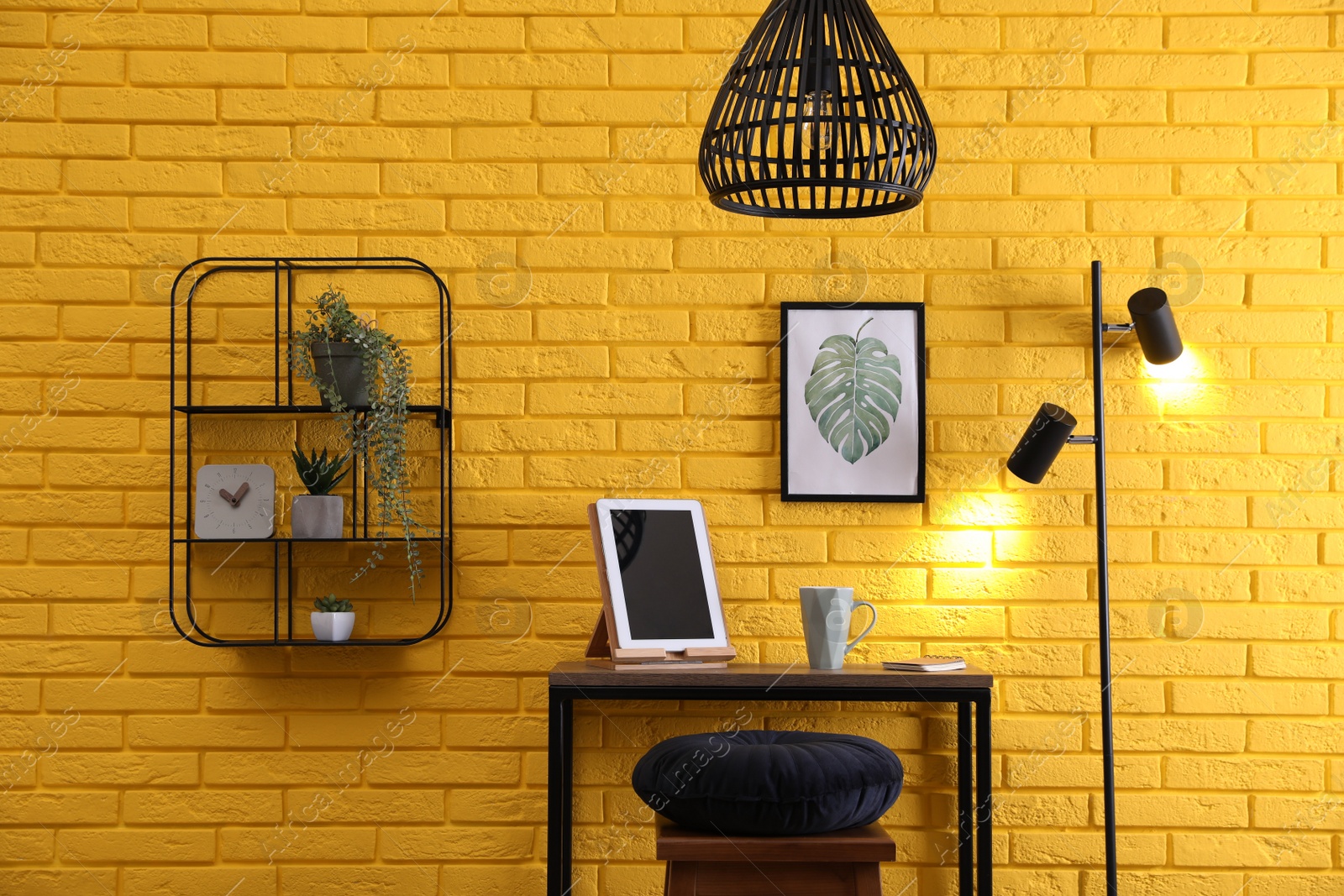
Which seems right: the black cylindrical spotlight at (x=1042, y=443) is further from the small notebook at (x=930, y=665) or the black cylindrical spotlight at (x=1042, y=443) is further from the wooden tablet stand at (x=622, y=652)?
the wooden tablet stand at (x=622, y=652)

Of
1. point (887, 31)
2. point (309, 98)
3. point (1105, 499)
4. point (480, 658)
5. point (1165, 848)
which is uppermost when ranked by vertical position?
point (887, 31)

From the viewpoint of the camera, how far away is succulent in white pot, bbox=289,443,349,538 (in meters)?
2.06

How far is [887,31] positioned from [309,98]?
126cm

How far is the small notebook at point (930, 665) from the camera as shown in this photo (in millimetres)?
1926

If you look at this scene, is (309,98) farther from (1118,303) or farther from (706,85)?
(1118,303)

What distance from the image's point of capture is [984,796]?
1919mm

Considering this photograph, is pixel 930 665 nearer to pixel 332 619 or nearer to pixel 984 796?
pixel 984 796

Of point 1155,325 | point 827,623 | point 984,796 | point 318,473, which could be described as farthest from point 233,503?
point 1155,325

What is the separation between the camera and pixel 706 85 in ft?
7.36

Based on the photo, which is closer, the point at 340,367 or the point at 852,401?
the point at 340,367

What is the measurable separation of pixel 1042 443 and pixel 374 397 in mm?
1342

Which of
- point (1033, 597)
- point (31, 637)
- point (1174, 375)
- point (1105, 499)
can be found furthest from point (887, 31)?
point (31, 637)

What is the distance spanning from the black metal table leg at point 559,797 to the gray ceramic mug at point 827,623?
0.47m

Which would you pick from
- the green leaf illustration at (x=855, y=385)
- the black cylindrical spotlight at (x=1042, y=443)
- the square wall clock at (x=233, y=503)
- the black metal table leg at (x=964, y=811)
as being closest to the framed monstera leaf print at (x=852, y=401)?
the green leaf illustration at (x=855, y=385)
